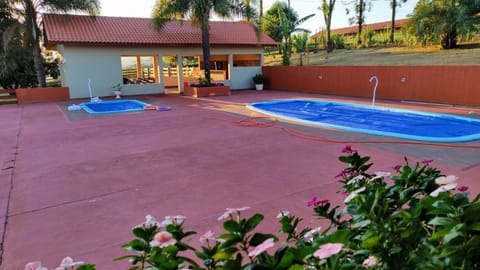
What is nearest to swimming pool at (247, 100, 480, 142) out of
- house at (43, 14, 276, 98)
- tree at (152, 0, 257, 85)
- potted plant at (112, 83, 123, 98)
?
tree at (152, 0, 257, 85)

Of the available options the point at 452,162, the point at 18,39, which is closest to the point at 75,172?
the point at 452,162

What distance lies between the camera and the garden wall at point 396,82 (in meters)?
11.7

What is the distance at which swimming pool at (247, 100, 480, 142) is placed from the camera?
26.6ft

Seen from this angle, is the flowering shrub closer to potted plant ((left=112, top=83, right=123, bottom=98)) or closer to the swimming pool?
the swimming pool

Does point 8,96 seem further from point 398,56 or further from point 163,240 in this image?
point 398,56

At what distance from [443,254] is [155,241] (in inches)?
34.4

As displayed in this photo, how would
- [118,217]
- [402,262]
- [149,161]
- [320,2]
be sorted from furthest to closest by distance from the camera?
[320,2], [149,161], [118,217], [402,262]

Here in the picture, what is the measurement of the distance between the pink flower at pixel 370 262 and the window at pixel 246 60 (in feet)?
71.1

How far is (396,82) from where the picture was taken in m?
13.7

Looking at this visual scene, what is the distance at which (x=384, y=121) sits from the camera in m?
10.5

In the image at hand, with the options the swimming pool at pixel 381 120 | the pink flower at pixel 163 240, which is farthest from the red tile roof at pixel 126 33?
the pink flower at pixel 163 240

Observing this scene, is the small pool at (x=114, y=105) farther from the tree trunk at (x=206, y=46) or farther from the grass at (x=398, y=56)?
the grass at (x=398, y=56)

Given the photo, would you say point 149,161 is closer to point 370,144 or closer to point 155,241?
point 370,144

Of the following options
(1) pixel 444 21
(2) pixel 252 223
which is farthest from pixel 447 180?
(1) pixel 444 21
